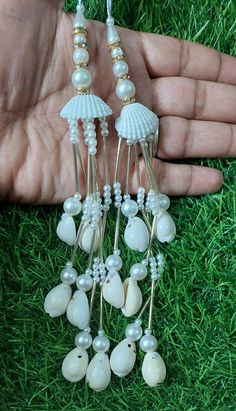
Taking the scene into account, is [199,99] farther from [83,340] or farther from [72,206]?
[83,340]

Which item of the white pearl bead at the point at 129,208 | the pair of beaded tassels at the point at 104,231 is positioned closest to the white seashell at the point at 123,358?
the pair of beaded tassels at the point at 104,231

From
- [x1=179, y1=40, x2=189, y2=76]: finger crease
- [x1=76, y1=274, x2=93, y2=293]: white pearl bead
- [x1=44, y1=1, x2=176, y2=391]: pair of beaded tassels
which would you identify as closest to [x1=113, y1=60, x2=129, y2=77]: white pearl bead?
[x1=44, y1=1, x2=176, y2=391]: pair of beaded tassels

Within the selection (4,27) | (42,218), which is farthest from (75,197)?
(4,27)

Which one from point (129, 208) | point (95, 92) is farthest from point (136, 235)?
point (95, 92)

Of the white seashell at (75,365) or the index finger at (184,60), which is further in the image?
the index finger at (184,60)

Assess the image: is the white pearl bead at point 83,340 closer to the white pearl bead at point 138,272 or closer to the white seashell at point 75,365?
the white seashell at point 75,365

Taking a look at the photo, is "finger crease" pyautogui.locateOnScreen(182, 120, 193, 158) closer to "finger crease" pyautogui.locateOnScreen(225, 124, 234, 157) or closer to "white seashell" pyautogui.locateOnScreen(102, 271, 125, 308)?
"finger crease" pyautogui.locateOnScreen(225, 124, 234, 157)
